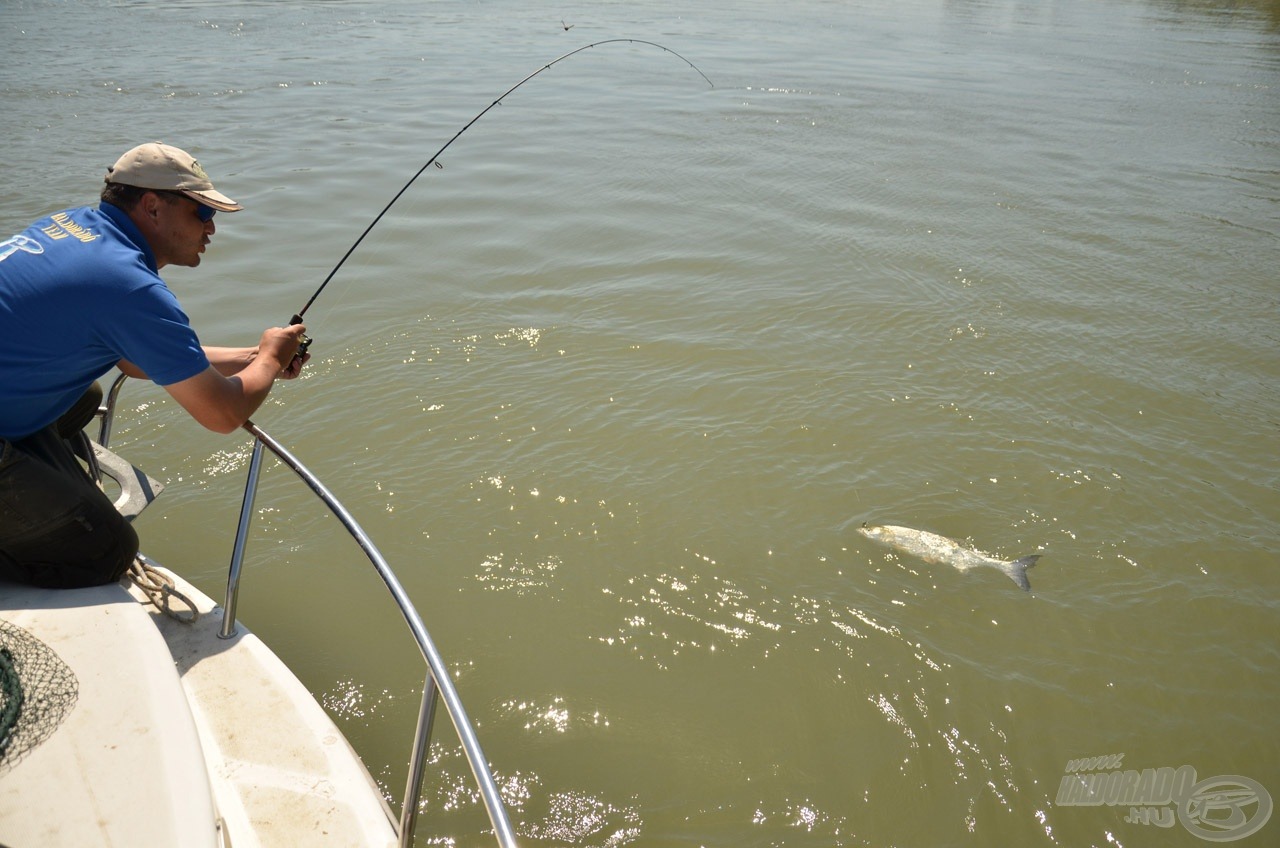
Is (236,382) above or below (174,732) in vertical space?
above

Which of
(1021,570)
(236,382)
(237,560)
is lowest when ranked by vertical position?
(1021,570)

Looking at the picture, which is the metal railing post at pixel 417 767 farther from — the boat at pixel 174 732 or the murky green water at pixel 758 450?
the murky green water at pixel 758 450

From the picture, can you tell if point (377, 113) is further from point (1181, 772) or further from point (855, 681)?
point (1181, 772)

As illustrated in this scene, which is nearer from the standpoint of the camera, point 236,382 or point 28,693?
point 28,693

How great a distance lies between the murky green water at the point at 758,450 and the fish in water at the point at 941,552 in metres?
0.10

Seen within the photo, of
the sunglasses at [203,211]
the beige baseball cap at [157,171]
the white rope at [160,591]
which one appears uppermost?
the beige baseball cap at [157,171]

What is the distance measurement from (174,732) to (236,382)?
1352mm

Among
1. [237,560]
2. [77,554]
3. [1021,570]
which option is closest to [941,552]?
[1021,570]

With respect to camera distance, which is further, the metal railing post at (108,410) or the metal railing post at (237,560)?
the metal railing post at (108,410)

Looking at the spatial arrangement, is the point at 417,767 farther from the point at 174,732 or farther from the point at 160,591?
the point at 160,591

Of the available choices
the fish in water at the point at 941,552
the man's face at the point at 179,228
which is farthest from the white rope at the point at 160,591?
the fish in water at the point at 941,552

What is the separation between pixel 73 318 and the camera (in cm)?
285

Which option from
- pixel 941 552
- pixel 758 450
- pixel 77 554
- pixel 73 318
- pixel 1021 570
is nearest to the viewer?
pixel 73 318

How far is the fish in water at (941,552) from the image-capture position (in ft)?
16.1
